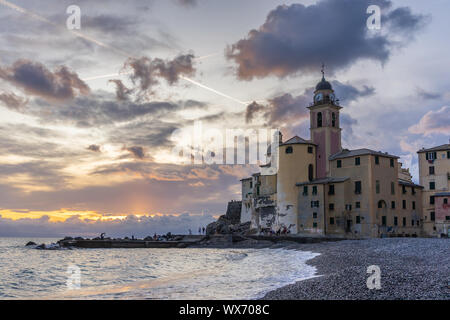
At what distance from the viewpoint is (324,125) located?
68.2m

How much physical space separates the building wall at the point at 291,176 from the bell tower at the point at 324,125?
1.60m

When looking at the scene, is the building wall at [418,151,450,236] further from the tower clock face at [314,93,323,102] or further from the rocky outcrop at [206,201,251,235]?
the rocky outcrop at [206,201,251,235]

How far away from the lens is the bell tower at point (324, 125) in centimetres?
6662

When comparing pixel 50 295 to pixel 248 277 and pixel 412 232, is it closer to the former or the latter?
pixel 248 277

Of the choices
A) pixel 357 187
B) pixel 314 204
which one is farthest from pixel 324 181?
pixel 357 187

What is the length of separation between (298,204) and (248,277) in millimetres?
40171

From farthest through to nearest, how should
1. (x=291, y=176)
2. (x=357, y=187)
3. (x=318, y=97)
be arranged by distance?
(x=318, y=97), (x=291, y=176), (x=357, y=187)

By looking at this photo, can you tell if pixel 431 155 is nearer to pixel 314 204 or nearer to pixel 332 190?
pixel 332 190

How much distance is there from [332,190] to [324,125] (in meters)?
11.9

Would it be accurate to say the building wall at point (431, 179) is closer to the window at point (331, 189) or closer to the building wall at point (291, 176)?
the window at point (331, 189)

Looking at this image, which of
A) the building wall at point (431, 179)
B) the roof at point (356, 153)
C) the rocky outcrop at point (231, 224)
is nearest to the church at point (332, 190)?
the roof at point (356, 153)

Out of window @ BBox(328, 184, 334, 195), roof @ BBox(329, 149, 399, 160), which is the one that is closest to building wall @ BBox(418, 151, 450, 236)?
roof @ BBox(329, 149, 399, 160)

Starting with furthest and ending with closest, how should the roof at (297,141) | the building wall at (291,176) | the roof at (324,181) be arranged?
1. the roof at (297,141)
2. the building wall at (291,176)
3. the roof at (324,181)
